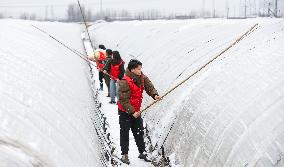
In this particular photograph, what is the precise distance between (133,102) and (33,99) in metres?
2.51

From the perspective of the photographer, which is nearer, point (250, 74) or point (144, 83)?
point (250, 74)

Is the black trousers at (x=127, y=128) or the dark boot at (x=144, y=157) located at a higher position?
the black trousers at (x=127, y=128)

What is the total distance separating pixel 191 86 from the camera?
257 inches

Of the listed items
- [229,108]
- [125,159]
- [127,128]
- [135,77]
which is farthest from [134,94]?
[229,108]

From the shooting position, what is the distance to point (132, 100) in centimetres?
652

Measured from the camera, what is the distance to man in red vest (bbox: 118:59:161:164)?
6.32m

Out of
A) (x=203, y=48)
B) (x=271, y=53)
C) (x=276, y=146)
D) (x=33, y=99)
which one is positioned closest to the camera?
(x=276, y=146)

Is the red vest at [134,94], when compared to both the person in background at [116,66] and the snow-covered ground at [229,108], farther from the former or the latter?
the person in background at [116,66]

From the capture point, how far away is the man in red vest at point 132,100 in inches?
249

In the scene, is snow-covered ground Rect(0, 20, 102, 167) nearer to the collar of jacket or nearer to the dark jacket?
the dark jacket

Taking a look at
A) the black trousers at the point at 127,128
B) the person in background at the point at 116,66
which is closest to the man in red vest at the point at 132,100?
the black trousers at the point at 127,128

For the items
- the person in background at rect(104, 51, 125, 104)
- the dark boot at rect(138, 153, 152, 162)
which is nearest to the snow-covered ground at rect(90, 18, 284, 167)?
the dark boot at rect(138, 153, 152, 162)

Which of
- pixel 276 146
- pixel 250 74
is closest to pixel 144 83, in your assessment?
pixel 250 74

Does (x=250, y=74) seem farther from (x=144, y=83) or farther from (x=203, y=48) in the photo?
(x=203, y=48)
